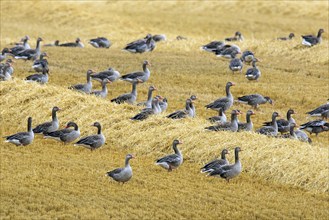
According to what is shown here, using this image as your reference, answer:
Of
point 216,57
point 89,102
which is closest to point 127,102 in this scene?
point 89,102

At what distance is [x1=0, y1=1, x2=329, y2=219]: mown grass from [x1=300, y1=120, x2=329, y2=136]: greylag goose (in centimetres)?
67

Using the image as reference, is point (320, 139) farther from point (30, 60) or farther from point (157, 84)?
point (30, 60)

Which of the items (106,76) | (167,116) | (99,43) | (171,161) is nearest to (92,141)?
(171,161)

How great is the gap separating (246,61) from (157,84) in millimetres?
7739

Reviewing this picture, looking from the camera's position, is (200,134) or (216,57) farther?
(216,57)

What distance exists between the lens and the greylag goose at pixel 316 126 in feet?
110

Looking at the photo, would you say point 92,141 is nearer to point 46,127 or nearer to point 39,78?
point 46,127

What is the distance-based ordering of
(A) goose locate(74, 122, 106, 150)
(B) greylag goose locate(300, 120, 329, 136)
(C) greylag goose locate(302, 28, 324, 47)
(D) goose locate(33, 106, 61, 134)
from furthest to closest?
(C) greylag goose locate(302, 28, 324, 47), (B) greylag goose locate(300, 120, 329, 136), (D) goose locate(33, 106, 61, 134), (A) goose locate(74, 122, 106, 150)

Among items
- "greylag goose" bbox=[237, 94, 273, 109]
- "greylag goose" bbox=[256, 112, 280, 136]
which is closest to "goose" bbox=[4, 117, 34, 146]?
"greylag goose" bbox=[256, 112, 280, 136]

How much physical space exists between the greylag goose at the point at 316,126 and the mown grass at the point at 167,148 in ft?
2.19

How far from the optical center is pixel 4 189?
74.5 feet

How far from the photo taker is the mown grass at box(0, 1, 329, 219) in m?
22.2

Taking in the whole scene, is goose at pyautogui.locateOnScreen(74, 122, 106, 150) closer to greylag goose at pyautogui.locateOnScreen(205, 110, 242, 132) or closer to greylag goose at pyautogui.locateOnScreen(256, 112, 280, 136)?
greylag goose at pyautogui.locateOnScreen(205, 110, 242, 132)

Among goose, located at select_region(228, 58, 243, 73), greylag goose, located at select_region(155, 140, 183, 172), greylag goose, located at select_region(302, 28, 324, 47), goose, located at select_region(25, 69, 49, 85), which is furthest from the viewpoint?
greylag goose, located at select_region(302, 28, 324, 47)
